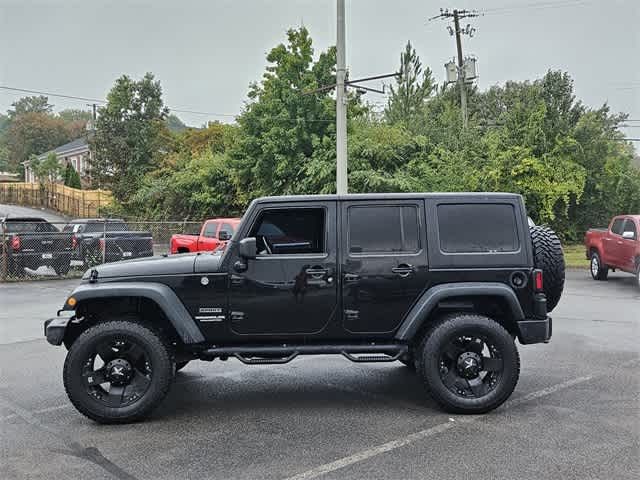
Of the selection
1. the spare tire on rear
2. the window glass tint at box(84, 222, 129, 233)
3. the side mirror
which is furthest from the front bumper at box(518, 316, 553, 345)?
the window glass tint at box(84, 222, 129, 233)

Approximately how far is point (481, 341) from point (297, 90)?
2413cm

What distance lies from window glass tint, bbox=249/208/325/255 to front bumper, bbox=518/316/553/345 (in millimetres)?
1923

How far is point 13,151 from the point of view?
94125 mm

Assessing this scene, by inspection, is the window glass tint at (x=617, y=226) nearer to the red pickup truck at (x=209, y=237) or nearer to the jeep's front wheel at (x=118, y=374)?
the red pickup truck at (x=209, y=237)

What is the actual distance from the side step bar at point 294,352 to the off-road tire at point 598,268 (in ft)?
40.3

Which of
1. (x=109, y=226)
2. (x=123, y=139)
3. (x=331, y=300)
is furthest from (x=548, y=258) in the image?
(x=123, y=139)

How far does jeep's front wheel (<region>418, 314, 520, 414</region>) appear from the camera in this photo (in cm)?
548

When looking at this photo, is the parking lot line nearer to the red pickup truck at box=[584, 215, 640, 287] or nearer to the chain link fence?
the red pickup truck at box=[584, 215, 640, 287]

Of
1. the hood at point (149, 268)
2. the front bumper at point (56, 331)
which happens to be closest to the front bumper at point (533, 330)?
the hood at point (149, 268)

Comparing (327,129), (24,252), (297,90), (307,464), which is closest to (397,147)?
(327,129)

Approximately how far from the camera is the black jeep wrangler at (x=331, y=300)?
17.9 ft

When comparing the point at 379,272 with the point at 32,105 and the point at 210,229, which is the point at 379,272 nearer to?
the point at 210,229

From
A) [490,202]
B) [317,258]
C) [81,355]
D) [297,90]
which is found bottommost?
[81,355]

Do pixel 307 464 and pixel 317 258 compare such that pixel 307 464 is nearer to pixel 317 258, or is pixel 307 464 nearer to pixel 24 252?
pixel 317 258
